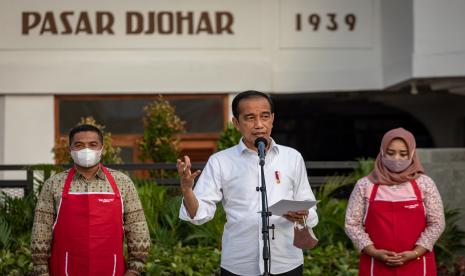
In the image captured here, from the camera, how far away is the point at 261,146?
4551mm

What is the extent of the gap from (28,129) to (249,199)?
34.5 feet

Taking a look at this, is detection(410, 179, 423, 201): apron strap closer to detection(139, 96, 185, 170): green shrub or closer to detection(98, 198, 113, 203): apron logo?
detection(98, 198, 113, 203): apron logo

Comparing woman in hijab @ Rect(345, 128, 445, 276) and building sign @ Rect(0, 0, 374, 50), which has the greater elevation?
building sign @ Rect(0, 0, 374, 50)

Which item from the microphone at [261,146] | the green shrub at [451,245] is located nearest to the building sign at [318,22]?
the green shrub at [451,245]

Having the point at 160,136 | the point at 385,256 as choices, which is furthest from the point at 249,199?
the point at 160,136

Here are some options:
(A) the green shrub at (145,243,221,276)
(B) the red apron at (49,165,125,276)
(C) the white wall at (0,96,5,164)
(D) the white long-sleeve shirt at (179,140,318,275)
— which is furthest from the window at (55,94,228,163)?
(D) the white long-sleeve shirt at (179,140,318,275)

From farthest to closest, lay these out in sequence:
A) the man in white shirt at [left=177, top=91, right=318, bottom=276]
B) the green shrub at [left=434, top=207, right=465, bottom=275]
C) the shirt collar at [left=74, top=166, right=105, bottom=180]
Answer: the green shrub at [left=434, top=207, right=465, bottom=275], the shirt collar at [left=74, top=166, right=105, bottom=180], the man in white shirt at [left=177, top=91, right=318, bottom=276]

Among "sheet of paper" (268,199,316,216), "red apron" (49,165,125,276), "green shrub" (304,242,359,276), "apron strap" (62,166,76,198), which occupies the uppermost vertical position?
"apron strap" (62,166,76,198)

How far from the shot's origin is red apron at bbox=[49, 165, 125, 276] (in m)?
5.07

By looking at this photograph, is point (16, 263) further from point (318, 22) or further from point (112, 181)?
point (318, 22)

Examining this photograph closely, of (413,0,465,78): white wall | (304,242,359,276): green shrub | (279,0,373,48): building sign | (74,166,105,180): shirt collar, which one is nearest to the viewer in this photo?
(74,166,105,180): shirt collar

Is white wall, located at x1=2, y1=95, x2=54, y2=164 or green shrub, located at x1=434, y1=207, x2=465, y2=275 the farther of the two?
white wall, located at x1=2, y1=95, x2=54, y2=164

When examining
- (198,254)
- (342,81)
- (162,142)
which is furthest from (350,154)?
(198,254)

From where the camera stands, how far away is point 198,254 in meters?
8.22
